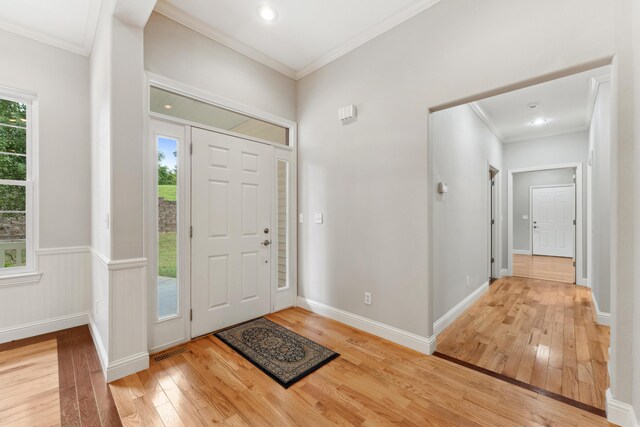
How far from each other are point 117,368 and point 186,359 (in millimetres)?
483

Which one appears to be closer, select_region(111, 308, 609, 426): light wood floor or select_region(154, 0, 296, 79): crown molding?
select_region(111, 308, 609, 426): light wood floor

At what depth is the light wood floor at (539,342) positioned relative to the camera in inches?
81.0

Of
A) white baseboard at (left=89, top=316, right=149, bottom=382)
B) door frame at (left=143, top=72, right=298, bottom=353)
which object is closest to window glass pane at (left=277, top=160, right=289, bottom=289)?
door frame at (left=143, top=72, right=298, bottom=353)

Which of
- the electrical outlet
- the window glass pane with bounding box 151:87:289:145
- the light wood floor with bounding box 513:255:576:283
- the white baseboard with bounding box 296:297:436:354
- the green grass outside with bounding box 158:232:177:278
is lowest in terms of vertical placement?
the light wood floor with bounding box 513:255:576:283

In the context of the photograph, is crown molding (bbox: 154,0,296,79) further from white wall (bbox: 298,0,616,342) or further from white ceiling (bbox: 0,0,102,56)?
white ceiling (bbox: 0,0,102,56)

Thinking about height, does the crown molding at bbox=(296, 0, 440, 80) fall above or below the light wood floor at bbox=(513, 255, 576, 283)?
above

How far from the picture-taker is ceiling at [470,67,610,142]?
11.4 feet

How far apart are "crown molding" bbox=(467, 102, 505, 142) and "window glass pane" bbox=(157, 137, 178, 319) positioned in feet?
13.1

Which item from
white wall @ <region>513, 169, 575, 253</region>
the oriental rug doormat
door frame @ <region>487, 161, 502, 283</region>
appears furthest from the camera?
white wall @ <region>513, 169, 575, 253</region>

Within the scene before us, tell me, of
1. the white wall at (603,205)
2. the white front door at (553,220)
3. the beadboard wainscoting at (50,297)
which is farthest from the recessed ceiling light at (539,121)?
the beadboard wainscoting at (50,297)

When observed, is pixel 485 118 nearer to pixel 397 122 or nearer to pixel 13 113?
pixel 397 122

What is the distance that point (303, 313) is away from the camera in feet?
11.1

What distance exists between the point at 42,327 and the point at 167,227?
1871 mm

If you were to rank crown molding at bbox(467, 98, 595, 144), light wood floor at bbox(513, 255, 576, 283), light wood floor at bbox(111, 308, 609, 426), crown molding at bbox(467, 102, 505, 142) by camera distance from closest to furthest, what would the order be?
1. light wood floor at bbox(111, 308, 609, 426)
2. crown molding at bbox(467, 102, 505, 142)
3. crown molding at bbox(467, 98, 595, 144)
4. light wood floor at bbox(513, 255, 576, 283)
